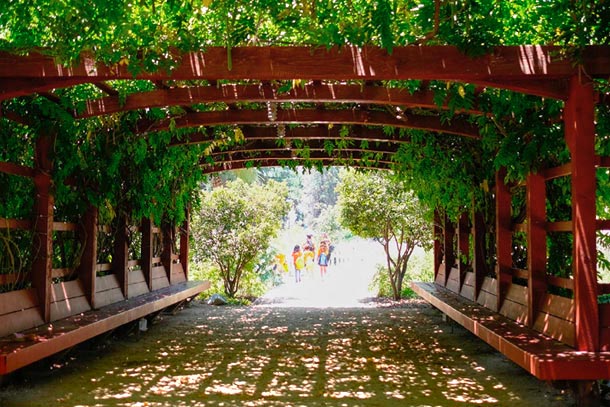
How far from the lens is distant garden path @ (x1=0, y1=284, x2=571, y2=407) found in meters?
5.49

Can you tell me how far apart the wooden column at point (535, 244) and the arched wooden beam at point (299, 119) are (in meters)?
2.02

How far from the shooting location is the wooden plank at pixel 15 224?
19.3 ft

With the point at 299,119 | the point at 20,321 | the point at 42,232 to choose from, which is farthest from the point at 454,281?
the point at 20,321

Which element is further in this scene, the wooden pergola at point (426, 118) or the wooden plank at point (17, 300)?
the wooden plank at point (17, 300)

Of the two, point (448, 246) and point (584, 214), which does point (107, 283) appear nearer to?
point (448, 246)

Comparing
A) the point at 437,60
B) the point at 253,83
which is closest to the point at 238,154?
the point at 253,83

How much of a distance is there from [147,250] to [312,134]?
309 cm

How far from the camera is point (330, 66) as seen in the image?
5145 millimetres

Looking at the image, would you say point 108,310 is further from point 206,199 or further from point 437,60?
point 206,199

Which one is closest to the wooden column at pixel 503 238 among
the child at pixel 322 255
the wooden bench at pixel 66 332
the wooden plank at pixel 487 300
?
the wooden plank at pixel 487 300

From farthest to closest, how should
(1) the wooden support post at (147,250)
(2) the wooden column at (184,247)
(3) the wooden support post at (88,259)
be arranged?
(2) the wooden column at (184,247) < (1) the wooden support post at (147,250) < (3) the wooden support post at (88,259)

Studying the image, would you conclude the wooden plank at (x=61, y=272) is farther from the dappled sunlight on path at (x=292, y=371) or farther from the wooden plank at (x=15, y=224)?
the dappled sunlight on path at (x=292, y=371)

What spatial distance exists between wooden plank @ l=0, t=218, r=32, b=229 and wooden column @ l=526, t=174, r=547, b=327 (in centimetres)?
461

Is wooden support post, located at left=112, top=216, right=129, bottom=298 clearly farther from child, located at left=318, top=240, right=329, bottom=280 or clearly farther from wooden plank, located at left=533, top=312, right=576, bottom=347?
child, located at left=318, top=240, right=329, bottom=280
